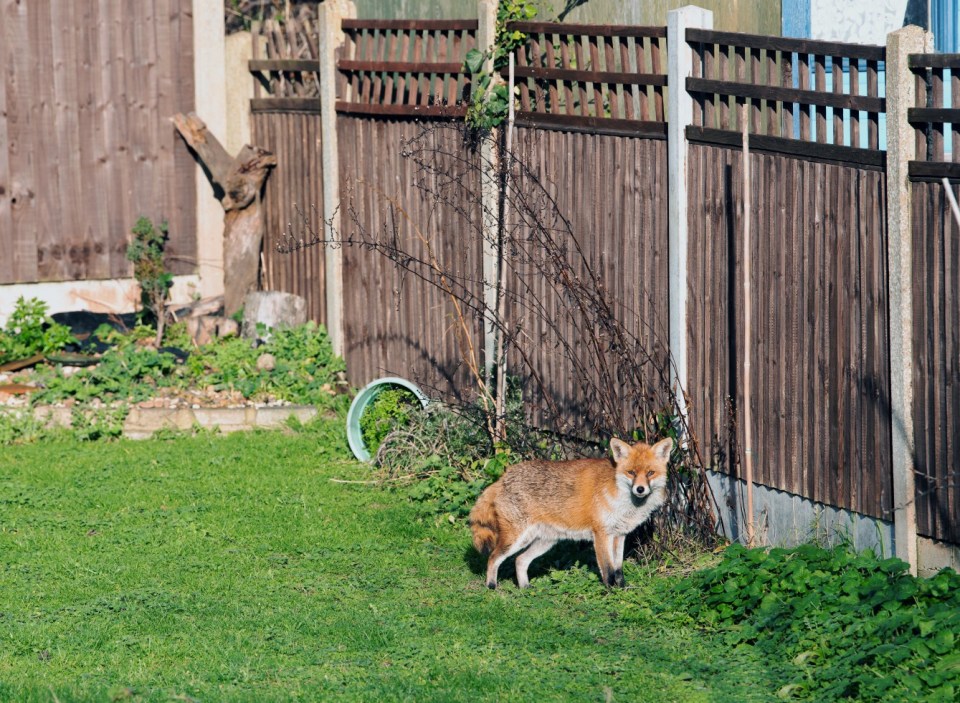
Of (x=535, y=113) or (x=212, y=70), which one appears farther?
(x=212, y=70)

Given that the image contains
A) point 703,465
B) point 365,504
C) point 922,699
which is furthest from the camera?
point 365,504

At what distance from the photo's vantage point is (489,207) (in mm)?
9195

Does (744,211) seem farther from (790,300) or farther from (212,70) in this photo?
(212,70)

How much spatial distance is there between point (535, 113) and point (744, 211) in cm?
228

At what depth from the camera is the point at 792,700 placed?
17.6 feet

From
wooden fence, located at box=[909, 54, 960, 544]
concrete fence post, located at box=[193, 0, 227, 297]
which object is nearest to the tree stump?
concrete fence post, located at box=[193, 0, 227, 297]

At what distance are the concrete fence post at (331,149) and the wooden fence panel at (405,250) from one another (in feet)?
0.26

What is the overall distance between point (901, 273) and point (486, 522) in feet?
8.21

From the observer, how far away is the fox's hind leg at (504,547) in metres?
6.98

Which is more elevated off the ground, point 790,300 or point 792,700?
point 790,300

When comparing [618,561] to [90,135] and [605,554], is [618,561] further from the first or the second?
[90,135]

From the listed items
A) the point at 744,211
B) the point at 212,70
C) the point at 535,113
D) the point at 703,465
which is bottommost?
the point at 703,465

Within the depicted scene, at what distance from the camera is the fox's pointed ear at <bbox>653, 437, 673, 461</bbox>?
6801 millimetres

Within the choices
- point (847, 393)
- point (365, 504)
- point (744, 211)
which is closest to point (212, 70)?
point (365, 504)
